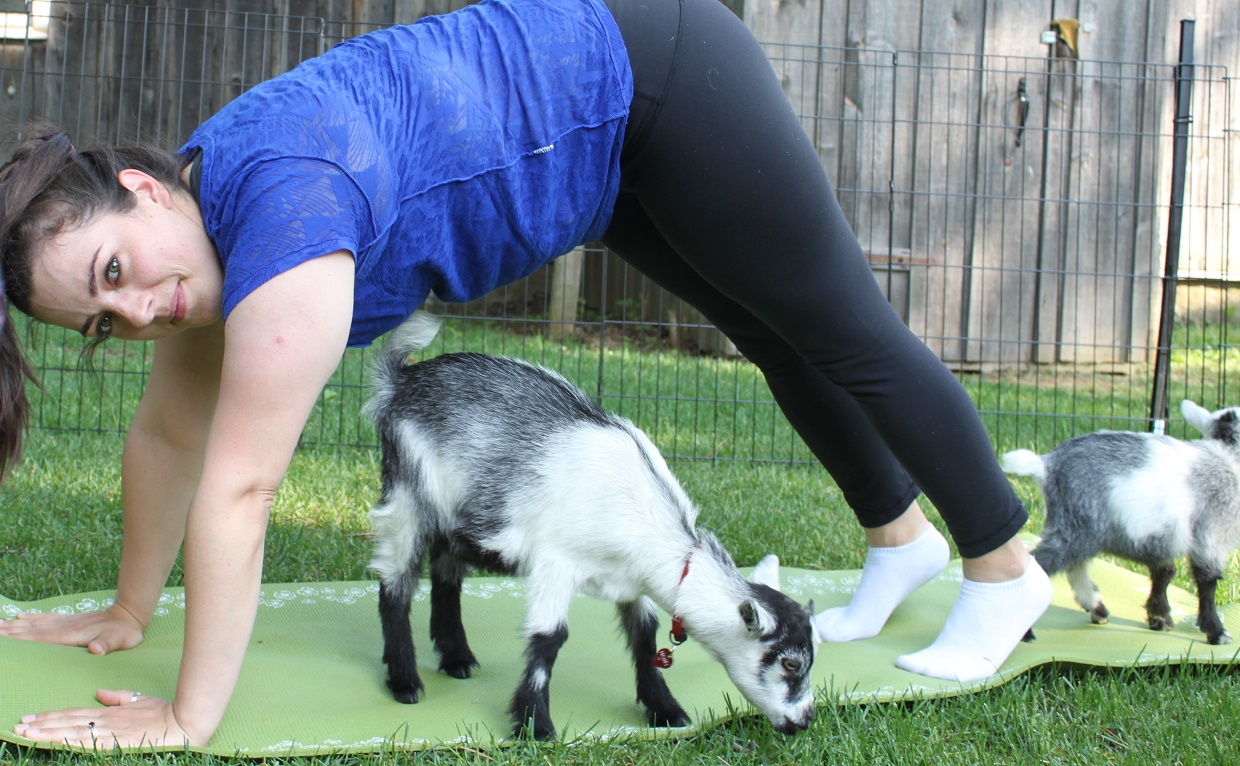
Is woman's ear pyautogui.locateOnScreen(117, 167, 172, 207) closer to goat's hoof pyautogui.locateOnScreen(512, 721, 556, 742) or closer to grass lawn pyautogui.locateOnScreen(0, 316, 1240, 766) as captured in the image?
grass lawn pyautogui.locateOnScreen(0, 316, 1240, 766)

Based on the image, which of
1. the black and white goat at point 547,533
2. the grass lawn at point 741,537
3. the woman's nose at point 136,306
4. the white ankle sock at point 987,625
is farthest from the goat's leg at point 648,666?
the woman's nose at point 136,306

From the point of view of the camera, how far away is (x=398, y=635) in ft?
8.71

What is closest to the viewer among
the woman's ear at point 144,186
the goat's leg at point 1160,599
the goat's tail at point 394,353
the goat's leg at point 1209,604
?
the woman's ear at point 144,186

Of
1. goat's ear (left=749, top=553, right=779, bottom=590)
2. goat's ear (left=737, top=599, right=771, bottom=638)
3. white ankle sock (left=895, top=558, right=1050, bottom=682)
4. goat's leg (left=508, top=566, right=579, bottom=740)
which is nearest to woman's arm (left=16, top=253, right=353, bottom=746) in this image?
goat's leg (left=508, top=566, right=579, bottom=740)

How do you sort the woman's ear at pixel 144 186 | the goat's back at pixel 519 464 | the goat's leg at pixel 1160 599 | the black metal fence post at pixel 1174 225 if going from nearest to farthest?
the woman's ear at pixel 144 186 < the goat's back at pixel 519 464 < the goat's leg at pixel 1160 599 < the black metal fence post at pixel 1174 225

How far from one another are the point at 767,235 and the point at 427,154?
74 cm

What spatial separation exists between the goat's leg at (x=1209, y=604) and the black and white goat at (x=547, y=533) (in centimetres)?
141

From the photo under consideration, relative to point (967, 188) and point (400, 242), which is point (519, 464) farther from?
point (967, 188)

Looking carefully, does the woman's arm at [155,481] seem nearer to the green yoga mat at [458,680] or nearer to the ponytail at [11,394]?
the green yoga mat at [458,680]

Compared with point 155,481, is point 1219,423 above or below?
above

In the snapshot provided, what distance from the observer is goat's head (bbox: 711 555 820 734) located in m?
2.43

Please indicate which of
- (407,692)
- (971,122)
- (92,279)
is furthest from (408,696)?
(971,122)

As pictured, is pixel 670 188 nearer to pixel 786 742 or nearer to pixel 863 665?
pixel 786 742

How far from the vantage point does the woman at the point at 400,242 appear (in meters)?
1.95
